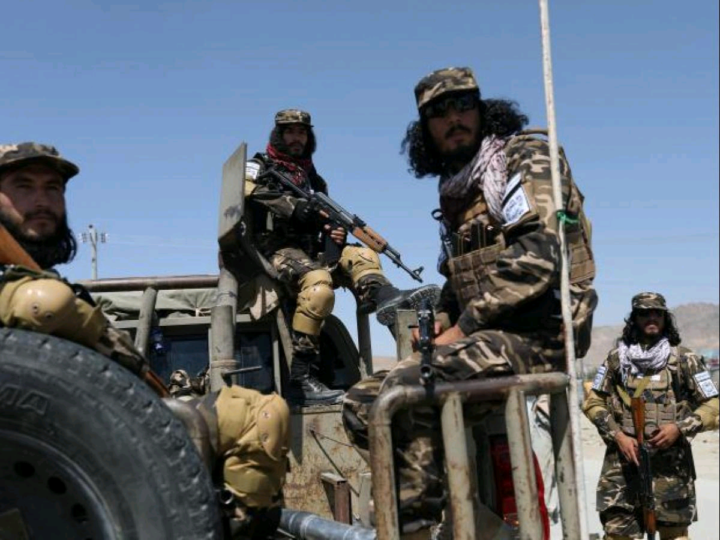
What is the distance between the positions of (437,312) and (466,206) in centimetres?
49

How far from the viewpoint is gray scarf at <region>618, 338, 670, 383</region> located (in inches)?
242

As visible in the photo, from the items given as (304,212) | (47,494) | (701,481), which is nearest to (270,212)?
(304,212)

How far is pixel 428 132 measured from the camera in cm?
291

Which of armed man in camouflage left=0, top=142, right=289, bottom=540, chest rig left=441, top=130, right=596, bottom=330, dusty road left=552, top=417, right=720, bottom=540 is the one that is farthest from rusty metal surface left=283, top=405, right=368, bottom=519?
armed man in camouflage left=0, top=142, right=289, bottom=540

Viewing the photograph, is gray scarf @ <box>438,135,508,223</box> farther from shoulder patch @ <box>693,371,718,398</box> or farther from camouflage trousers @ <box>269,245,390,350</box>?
shoulder patch @ <box>693,371,718,398</box>

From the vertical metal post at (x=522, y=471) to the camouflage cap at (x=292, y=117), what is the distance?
3.37 meters

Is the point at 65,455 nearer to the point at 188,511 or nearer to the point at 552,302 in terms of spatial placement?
the point at 188,511

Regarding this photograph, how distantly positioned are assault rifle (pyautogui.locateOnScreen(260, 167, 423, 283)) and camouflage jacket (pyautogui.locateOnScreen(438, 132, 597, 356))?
2.45m

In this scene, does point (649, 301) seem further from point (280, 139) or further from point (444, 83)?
point (444, 83)

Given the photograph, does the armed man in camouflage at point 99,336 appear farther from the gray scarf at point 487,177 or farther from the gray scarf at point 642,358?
the gray scarf at point 642,358

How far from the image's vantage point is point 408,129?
325 centimetres

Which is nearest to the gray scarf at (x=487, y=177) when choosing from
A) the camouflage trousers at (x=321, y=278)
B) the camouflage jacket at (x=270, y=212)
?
the camouflage trousers at (x=321, y=278)

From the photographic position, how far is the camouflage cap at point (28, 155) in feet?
8.46

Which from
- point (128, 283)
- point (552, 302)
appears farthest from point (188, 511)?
point (128, 283)
